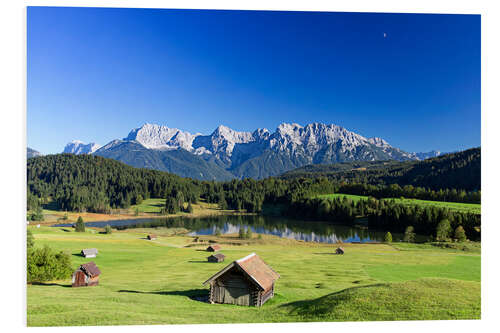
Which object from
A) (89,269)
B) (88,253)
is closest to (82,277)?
(89,269)

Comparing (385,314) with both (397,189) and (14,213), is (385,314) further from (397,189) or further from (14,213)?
(397,189)

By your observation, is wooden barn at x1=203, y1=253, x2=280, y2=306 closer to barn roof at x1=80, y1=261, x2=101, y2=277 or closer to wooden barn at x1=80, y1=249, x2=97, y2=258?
barn roof at x1=80, y1=261, x2=101, y2=277

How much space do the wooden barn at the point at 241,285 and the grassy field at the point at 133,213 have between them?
2523 inches

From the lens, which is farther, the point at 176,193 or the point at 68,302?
the point at 176,193

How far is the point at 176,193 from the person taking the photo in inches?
4845

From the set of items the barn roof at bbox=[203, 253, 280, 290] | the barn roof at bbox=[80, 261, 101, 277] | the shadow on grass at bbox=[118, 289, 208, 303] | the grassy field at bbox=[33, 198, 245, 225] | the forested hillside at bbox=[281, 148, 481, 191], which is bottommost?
the grassy field at bbox=[33, 198, 245, 225]

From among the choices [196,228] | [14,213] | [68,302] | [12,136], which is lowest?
[196,228]

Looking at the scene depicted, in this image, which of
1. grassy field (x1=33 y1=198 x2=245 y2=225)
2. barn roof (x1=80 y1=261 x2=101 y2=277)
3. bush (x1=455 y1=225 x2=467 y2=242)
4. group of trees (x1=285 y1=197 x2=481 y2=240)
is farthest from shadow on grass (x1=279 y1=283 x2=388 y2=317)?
grassy field (x1=33 y1=198 x2=245 y2=225)

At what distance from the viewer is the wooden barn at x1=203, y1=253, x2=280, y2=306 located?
1557 centimetres

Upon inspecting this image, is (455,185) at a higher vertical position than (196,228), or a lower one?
higher

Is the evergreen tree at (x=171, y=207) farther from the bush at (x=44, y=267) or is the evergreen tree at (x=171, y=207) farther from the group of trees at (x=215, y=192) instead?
the bush at (x=44, y=267)
